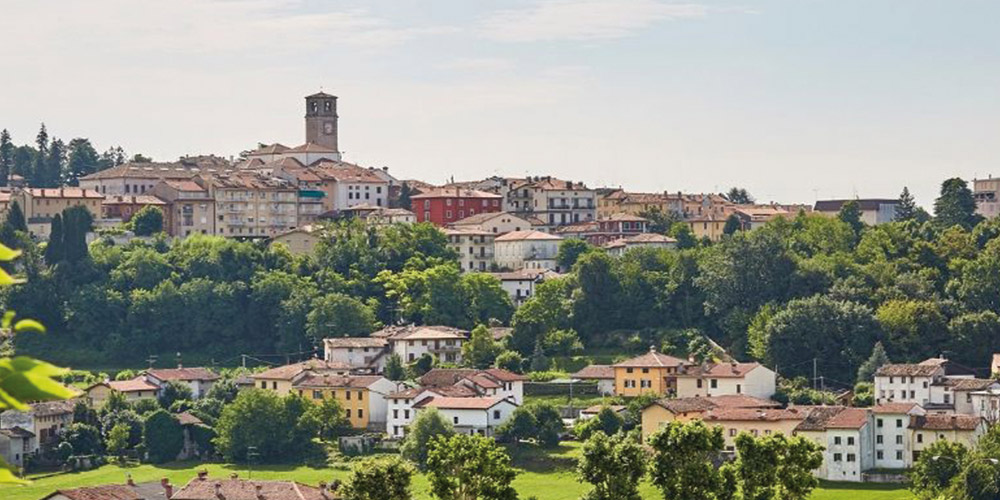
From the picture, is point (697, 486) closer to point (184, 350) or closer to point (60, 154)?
point (184, 350)

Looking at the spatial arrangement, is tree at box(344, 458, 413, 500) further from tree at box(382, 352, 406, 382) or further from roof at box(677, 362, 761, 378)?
tree at box(382, 352, 406, 382)

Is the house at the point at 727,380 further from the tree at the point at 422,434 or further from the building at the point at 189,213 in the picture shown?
the building at the point at 189,213

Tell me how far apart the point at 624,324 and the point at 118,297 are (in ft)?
72.6

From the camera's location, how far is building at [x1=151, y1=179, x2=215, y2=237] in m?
93.9

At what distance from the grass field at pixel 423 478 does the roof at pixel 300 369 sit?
7193mm

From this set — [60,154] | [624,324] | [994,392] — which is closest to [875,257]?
[624,324]

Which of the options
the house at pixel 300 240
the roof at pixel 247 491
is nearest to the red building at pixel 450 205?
the house at pixel 300 240

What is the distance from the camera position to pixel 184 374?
70.0 metres

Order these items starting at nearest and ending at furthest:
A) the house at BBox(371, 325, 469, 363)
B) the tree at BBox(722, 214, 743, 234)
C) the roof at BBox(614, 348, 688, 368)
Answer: the roof at BBox(614, 348, 688, 368)
the house at BBox(371, 325, 469, 363)
the tree at BBox(722, 214, 743, 234)

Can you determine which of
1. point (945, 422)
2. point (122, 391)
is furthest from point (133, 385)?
point (945, 422)

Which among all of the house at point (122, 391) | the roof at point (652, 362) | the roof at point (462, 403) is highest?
the roof at point (652, 362)

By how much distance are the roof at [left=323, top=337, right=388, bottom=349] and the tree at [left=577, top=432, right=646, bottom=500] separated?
2993cm

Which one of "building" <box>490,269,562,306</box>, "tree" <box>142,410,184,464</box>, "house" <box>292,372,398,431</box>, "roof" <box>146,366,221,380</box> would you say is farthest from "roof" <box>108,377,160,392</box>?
"building" <box>490,269,562,306</box>

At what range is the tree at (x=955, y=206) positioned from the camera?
88562 millimetres
